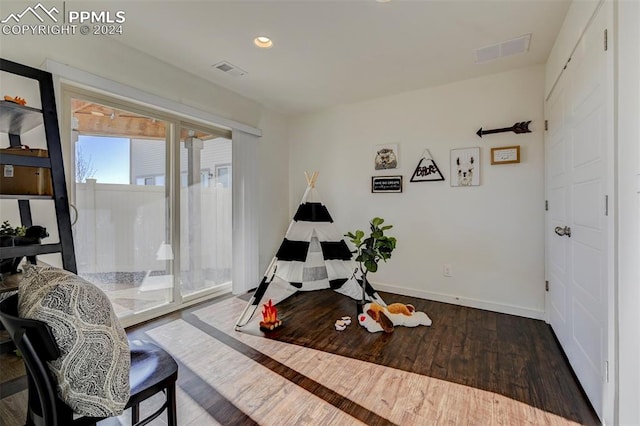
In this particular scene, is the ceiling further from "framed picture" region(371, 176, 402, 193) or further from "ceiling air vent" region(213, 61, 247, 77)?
"framed picture" region(371, 176, 402, 193)

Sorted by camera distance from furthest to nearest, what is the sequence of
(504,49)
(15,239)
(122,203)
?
(122,203), (504,49), (15,239)

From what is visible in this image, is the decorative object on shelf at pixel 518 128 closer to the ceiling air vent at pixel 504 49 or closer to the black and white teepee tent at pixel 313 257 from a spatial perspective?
the ceiling air vent at pixel 504 49

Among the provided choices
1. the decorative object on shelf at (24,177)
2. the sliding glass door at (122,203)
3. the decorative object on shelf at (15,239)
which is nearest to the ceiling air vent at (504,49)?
the sliding glass door at (122,203)

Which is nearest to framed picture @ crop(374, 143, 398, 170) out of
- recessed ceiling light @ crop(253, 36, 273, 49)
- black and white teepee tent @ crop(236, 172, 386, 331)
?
black and white teepee tent @ crop(236, 172, 386, 331)

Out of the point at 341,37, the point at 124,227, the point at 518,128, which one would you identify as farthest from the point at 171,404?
the point at 518,128

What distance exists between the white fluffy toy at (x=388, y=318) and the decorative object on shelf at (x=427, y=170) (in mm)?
1542

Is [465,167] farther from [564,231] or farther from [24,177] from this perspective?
[24,177]

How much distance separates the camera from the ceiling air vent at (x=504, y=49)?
245cm

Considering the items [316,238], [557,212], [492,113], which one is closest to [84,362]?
[316,238]

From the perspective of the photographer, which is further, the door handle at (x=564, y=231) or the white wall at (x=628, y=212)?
the door handle at (x=564, y=231)

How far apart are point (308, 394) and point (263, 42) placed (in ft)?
8.95

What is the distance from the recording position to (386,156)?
3.75 m

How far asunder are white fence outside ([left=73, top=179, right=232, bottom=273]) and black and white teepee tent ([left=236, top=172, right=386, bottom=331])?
45.8 inches

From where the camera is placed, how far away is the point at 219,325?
9.03ft
